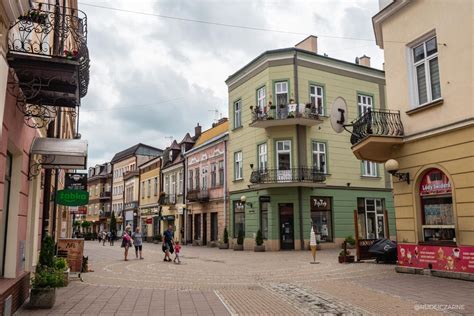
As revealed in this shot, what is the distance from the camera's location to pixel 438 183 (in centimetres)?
1223

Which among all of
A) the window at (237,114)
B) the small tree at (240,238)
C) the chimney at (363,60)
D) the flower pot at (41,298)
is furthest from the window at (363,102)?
the flower pot at (41,298)

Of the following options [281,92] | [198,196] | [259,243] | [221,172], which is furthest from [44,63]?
[198,196]

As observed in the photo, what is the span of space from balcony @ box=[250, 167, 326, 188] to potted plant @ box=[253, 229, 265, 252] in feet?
9.52

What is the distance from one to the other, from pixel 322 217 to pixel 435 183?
1549 centimetres

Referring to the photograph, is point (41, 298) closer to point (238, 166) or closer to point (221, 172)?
point (238, 166)

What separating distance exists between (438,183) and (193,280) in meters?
7.53

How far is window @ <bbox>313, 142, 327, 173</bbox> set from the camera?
27609mm

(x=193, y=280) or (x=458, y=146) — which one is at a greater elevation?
(x=458, y=146)

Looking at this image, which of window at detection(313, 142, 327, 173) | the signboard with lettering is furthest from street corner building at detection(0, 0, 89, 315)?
window at detection(313, 142, 327, 173)

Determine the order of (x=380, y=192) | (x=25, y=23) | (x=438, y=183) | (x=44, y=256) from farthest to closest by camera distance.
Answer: (x=380, y=192) → (x=438, y=183) → (x=44, y=256) → (x=25, y=23)

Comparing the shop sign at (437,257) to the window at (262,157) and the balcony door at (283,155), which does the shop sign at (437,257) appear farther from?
the window at (262,157)

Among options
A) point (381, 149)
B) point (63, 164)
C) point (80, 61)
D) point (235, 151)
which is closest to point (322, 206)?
point (235, 151)

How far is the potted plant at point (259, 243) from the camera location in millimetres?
26125

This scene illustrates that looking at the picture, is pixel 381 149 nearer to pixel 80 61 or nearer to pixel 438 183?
pixel 438 183
